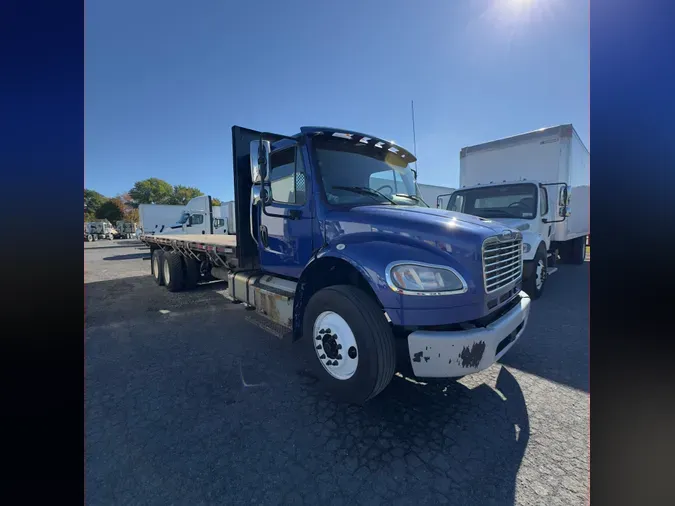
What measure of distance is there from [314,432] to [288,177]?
107 inches

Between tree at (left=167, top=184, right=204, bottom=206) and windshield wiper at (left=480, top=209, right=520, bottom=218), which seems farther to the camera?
tree at (left=167, top=184, right=204, bottom=206)

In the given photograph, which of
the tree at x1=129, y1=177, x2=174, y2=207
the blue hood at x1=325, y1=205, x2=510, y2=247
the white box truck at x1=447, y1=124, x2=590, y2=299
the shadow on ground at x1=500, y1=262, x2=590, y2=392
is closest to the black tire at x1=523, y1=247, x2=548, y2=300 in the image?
the white box truck at x1=447, y1=124, x2=590, y2=299

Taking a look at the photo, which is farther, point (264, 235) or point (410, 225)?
point (264, 235)

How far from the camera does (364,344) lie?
8.12ft

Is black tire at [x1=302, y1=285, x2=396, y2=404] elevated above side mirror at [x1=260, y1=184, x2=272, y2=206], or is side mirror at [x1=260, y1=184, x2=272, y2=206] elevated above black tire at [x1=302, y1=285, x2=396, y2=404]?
side mirror at [x1=260, y1=184, x2=272, y2=206]

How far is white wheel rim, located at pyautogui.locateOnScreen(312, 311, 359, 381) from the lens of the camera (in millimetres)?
2646

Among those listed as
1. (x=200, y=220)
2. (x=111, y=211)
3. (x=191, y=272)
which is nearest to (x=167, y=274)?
(x=191, y=272)

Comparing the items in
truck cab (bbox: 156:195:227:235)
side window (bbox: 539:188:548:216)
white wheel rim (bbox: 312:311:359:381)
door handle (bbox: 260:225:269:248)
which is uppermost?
truck cab (bbox: 156:195:227:235)

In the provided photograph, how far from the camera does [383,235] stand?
271cm

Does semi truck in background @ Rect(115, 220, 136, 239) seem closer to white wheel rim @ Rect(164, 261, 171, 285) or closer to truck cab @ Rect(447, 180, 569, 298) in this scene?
white wheel rim @ Rect(164, 261, 171, 285)

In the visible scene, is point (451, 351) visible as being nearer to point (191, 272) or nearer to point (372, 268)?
point (372, 268)

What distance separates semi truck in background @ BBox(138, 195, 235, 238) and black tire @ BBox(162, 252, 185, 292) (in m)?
7.48
